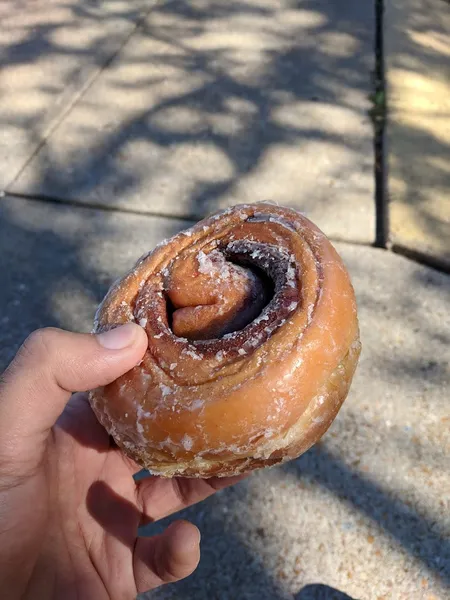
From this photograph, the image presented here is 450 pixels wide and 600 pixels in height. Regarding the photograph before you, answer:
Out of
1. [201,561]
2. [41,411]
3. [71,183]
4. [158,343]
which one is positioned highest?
[158,343]

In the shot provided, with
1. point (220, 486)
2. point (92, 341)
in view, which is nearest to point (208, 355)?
point (92, 341)

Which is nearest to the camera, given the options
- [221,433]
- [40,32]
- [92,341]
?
[221,433]

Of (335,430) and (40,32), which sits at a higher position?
(40,32)

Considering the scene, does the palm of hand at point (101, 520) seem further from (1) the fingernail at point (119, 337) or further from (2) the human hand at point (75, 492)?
(1) the fingernail at point (119, 337)

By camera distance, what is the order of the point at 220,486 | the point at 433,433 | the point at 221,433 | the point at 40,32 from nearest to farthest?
the point at 221,433, the point at 220,486, the point at 433,433, the point at 40,32

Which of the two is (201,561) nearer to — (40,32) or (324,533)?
(324,533)

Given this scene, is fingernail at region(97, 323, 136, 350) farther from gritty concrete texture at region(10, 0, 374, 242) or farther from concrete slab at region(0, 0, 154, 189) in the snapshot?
concrete slab at region(0, 0, 154, 189)

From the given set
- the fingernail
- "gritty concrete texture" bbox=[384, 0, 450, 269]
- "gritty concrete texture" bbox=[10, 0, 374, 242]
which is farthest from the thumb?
"gritty concrete texture" bbox=[384, 0, 450, 269]

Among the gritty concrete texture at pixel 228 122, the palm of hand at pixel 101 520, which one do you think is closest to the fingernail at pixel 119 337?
the palm of hand at pixel 101 520
